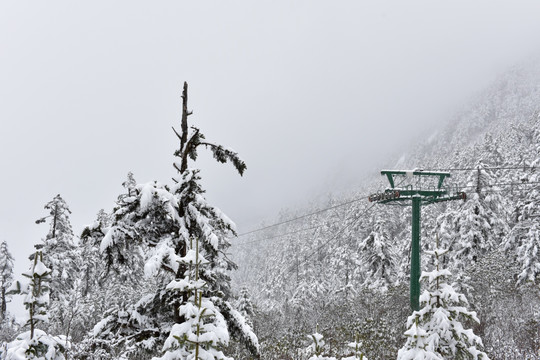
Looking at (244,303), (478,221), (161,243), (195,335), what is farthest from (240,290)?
(195,335)

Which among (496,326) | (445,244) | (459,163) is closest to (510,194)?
(459,163)

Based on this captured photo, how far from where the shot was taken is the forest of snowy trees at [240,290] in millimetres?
5430

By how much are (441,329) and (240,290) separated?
27838 millimetres

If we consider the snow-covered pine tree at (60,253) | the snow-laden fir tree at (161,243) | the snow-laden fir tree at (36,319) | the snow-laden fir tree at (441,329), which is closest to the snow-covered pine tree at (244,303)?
the snow-covered pine tree at (60,253)

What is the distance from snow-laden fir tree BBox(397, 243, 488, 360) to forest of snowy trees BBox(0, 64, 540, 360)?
20 mm

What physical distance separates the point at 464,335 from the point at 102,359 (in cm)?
674

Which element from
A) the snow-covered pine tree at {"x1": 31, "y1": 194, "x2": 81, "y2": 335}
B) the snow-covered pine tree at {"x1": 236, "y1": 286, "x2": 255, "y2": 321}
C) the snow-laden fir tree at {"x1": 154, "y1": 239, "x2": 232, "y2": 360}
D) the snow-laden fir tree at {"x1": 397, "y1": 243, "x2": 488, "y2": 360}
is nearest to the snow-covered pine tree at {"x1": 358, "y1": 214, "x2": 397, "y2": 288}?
the snow-covered pine tree at {"x1": 236, "y1": 286, "x2": 255, "y2": 321}

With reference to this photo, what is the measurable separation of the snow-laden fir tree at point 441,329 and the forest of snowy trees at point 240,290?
20 mm

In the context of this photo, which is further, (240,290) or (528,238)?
(240,290)

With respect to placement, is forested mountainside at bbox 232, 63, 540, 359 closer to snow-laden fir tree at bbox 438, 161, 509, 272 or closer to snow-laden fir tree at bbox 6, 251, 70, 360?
snow-laden fir tree at bbox 438, 161, 509, 272

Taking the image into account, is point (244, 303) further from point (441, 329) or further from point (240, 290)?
point (441, 329)

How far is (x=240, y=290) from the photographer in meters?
32.4

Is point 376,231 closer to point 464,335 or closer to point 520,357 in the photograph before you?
point 520,357

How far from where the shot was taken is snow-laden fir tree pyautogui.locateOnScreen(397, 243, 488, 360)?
568 centimetres
